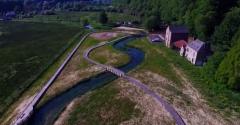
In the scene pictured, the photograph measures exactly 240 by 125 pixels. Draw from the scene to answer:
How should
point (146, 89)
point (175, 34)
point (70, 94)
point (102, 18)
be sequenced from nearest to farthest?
1. point (70, 94)
2. point (146, 89)
3. point (175, 34)
4. point (102, 18)

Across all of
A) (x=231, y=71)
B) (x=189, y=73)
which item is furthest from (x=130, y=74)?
(x=231, y=71)

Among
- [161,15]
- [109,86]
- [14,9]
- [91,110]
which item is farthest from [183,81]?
[14,9]

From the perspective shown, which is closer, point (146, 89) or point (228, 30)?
point (146, 89)

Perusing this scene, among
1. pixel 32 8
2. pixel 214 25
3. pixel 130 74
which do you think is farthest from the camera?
pixel 32 8

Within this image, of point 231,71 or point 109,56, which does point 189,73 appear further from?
point 109,56

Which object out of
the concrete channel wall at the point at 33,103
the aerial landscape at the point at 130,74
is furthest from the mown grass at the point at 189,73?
the concrete channel wall at the point at 33,103

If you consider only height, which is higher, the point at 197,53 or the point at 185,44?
the point at 185,44

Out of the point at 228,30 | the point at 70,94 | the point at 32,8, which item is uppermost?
the point at 32,8

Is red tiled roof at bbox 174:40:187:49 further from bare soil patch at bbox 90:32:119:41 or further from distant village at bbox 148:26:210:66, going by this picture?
bare soil patch at bbox 90:32:119:41
